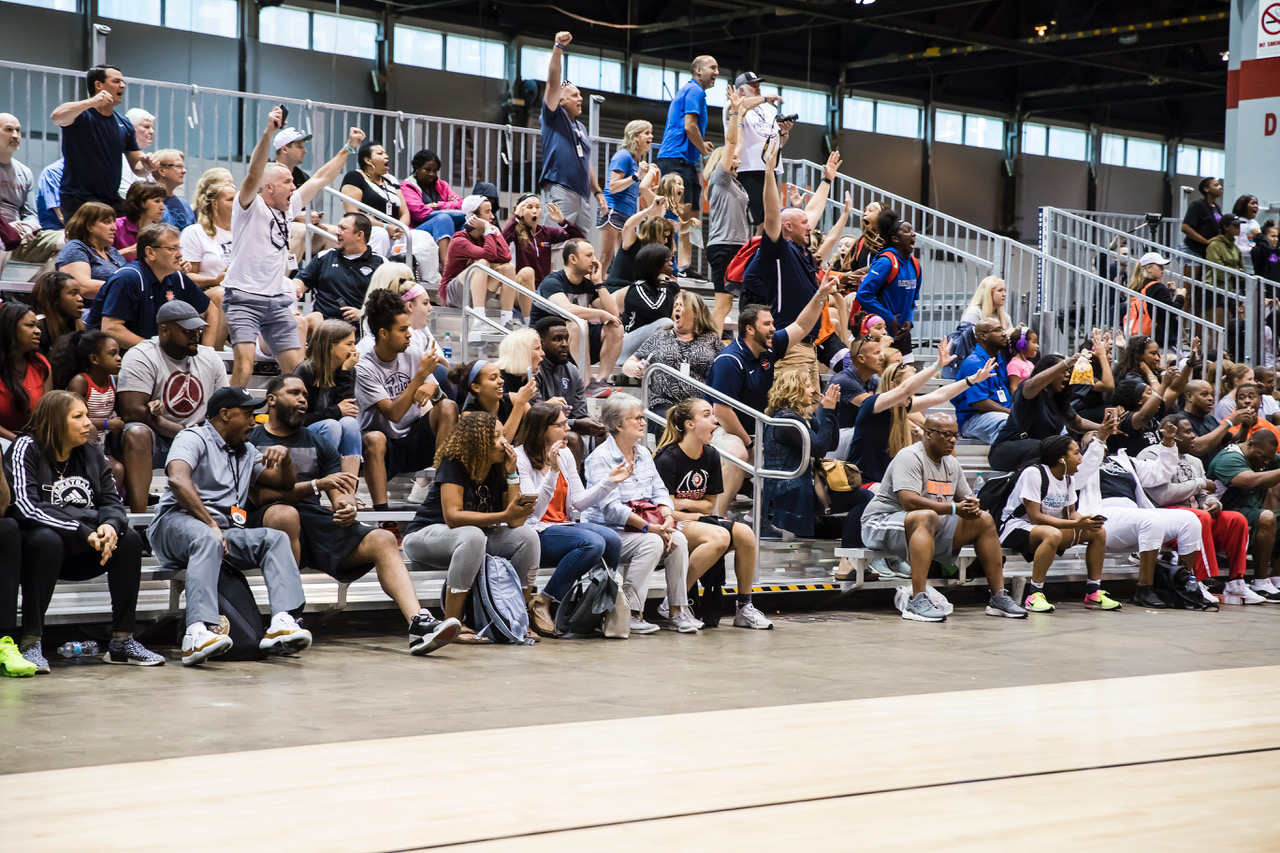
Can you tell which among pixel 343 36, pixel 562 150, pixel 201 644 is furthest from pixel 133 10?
pixel 201 644

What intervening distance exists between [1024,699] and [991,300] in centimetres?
724

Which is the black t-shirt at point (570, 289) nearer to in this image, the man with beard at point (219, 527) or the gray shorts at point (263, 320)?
the gray shorts at point (263, 320)

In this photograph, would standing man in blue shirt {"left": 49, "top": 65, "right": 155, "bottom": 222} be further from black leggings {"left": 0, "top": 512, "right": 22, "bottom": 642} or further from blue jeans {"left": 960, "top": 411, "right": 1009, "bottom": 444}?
blue jeans {"left": 960, "top": 411, "right": 1009, "bottom": 444}

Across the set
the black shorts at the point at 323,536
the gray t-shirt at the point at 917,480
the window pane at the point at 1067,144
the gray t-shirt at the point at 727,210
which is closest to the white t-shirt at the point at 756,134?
the gray t-shirt at the point at 727,210

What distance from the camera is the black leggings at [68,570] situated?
Result: 5738 mm

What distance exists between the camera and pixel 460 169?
Result: 44.9 feet

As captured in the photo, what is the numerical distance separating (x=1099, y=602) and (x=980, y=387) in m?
2.26

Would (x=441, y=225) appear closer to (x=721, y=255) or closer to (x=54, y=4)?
(x=721, y=255)

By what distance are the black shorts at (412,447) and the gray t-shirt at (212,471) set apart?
124cm

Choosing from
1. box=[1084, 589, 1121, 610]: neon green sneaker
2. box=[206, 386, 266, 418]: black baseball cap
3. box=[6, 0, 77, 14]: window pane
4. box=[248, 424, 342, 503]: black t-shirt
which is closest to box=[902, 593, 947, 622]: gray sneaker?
box=[1084, 589, 1121, 610]: neon green sneaker

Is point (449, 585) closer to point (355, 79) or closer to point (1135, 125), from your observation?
point (355, 79)

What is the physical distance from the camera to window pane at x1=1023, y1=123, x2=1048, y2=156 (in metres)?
20.9

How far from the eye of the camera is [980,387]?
10.7 meters

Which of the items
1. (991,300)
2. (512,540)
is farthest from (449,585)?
(991,300)
